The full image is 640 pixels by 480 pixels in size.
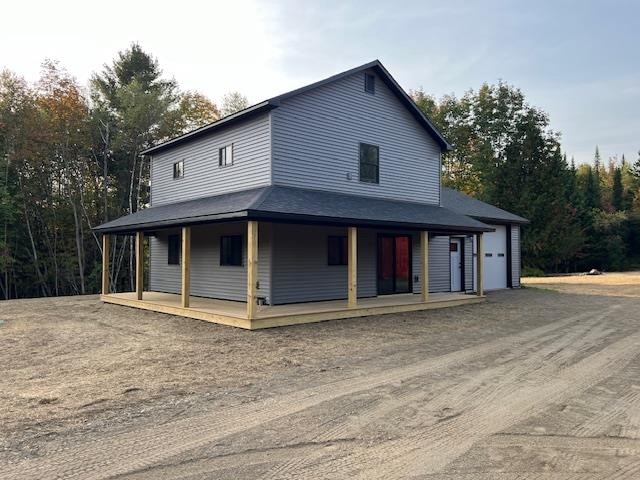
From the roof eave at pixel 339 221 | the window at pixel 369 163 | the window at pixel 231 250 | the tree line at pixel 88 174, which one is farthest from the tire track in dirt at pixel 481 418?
the tree line at pixel 88 174

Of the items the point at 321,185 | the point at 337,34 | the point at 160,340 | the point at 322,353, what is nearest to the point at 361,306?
the point at 321,185

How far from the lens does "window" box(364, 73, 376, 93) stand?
13266 mm

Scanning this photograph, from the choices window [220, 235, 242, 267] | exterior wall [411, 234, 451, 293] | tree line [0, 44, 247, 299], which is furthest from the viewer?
tree line [0, 44, 247, 299]

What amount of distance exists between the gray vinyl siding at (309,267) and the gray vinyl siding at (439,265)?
9.95ft

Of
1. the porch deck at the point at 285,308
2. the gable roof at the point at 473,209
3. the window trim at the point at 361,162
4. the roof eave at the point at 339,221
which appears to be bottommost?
the porch deck at the point at 285,308

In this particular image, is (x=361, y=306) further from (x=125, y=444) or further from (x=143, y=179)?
(x=143, y=179)

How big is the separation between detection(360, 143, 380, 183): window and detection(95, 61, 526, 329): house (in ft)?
0.17

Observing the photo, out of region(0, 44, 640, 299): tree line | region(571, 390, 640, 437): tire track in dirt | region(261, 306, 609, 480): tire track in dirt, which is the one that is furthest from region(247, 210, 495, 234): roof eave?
region(0, 44, 640, 299): tree line

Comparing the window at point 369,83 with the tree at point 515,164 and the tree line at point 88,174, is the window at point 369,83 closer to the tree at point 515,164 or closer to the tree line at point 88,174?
the tree line at point 88,174

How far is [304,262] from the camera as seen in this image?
11.9 m

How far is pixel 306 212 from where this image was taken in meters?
9.35

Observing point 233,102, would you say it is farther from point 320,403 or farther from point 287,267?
point 320,403

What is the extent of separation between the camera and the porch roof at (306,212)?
912 centimetres

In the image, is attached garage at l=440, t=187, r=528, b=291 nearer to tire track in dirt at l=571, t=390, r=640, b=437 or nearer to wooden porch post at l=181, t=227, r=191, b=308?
wooden porch post at l=181, t=227, r=191, b=308
